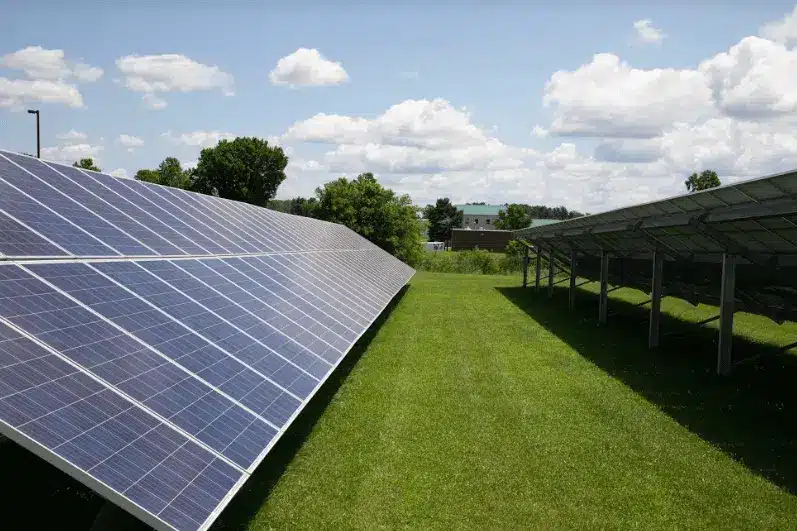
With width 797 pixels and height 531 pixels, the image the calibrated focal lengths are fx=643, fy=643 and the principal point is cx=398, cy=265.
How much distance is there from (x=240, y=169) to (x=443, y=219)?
210 ft

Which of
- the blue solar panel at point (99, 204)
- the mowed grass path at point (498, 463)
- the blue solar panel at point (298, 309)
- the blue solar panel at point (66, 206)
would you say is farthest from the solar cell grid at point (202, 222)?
the mowed grass path at point (498, 463)

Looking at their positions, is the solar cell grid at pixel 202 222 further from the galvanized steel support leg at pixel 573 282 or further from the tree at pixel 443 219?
the tree at pixel 443 219

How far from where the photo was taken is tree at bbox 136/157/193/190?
4417 inches

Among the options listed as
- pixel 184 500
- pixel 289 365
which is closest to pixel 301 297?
pixel 289 365

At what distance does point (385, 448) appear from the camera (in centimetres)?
A: 1128

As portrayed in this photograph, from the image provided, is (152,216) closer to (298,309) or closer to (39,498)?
(298,309)

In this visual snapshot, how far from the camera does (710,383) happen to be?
626 inches

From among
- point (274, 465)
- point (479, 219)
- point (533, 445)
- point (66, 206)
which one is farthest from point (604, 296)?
point (479, 219)

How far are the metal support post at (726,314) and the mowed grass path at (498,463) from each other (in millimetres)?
1119

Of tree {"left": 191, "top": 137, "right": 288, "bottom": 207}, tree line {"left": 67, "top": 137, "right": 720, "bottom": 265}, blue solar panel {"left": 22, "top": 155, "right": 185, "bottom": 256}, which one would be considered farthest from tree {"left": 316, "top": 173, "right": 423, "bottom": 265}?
blue solar panel {"left": 22, "top": 155, "right": 185, "bottom": 256}

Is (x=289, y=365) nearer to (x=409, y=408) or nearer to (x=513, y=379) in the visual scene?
(x=409, y=408)

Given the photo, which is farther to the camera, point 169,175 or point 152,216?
point 169,175

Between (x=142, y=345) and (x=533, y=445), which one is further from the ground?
(x=142, y=345)

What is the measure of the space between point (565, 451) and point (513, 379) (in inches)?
209
